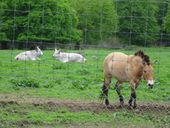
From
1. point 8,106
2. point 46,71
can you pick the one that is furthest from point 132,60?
point 46,71

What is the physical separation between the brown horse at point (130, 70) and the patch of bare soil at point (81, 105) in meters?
0.22

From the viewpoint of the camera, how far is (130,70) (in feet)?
31.5

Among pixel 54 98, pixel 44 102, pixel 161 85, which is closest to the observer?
pixel 44 102

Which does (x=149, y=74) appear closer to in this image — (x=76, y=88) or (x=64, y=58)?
(x=76, y=88)

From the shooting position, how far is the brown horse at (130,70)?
946cm

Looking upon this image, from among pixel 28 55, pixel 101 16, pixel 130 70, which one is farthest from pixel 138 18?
pixel 130 70

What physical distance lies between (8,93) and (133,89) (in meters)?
3.09

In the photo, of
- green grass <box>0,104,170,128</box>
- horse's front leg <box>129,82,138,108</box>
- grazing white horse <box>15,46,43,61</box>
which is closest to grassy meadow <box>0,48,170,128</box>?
green grass <box>0,104,170,128</box>

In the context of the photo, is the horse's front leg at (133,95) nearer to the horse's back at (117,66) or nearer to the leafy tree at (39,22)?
the horse's back at (117,66)

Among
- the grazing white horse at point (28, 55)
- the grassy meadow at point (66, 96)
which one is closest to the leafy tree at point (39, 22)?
the grazing white horse at point (28, 55)

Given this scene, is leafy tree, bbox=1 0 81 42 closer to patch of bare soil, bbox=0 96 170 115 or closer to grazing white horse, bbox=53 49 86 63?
grazing white horse, bbox=53 49 86 63

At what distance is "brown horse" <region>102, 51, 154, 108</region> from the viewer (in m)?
9.46

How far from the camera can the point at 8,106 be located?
353 inches

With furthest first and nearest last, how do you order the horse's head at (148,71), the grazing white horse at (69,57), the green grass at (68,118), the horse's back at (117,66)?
the grazing white horse at (69,57)
the horse's back at (117,66)
the horse's head at (148,71)
the green grass at (68,118)
